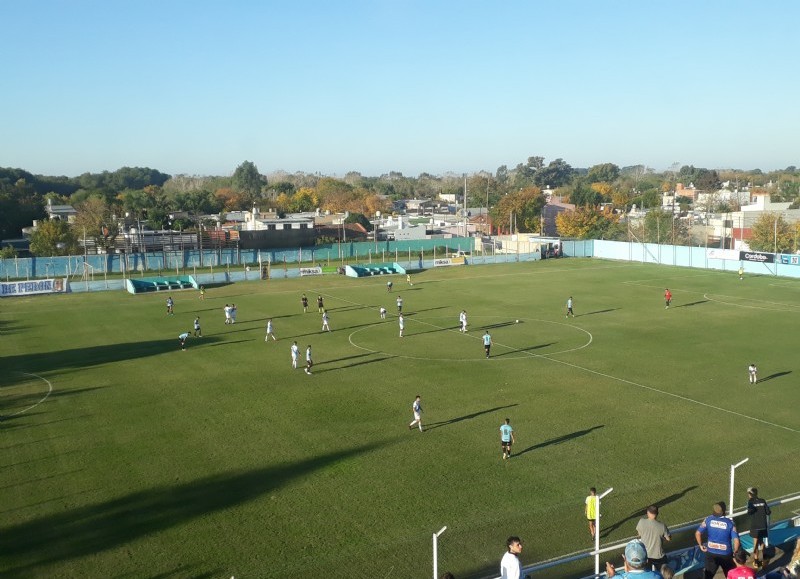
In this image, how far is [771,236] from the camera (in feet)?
232

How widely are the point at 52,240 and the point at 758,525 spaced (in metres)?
78.3

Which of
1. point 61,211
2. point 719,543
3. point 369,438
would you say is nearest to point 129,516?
point 369,438

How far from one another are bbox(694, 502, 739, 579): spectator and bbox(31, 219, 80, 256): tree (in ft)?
258

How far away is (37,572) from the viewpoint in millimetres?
13969

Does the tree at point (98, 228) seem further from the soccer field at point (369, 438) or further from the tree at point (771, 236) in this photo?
the tree at point (771, 236)

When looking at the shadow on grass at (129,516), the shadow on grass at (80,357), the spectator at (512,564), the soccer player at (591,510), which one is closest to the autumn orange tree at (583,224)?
the shadow on grass at (80,357)

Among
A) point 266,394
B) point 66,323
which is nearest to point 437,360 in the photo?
point 266,394

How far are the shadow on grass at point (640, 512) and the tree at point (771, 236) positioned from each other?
197ft

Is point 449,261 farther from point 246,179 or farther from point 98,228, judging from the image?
point 246,179


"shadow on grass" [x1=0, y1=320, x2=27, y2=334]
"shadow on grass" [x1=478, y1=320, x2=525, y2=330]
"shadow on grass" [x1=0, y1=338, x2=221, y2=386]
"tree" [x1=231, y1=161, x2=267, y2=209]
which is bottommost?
"shadow on grass" [x1=0, y1=338, x2=221, y2=386]

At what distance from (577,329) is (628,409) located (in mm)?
15019

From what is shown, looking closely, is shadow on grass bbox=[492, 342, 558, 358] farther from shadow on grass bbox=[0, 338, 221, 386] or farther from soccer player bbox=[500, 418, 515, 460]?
shadow on grass bbox=[0, 338, 221, 386]

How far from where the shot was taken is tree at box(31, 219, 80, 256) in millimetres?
76125

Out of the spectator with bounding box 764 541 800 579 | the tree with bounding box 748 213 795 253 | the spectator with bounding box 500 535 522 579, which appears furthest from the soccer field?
the tree with bounding box 748 213 795 253
